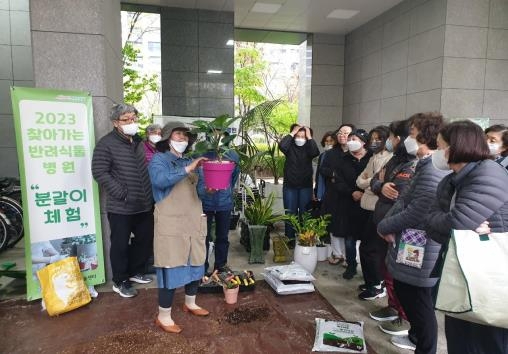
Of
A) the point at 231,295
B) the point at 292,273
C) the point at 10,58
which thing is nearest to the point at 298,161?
the point at 292,273

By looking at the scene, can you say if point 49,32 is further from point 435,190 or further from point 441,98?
point 441,98

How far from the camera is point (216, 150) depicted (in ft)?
7.30

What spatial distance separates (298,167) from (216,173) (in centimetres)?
202

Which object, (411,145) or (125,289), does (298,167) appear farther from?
(125,289)

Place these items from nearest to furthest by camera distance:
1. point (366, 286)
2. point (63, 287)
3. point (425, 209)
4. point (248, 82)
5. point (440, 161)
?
1. point (440, 161)
2. point (425, 209)
3. point (63, 287)
4. point (366, 286)
5. point (248, 82)

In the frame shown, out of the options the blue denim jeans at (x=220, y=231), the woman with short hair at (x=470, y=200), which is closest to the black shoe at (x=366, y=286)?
the blue denim jeans at (x=220, y=231)

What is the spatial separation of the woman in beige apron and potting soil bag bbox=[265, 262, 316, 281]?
89cm

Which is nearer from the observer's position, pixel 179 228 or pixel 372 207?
pixel 179 228

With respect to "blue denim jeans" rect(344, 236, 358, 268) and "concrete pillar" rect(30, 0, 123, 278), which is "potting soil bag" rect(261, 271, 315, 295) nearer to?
"blue denim jeans" rect(344, 236, 358, 268)

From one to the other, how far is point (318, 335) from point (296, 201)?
1.92 meters

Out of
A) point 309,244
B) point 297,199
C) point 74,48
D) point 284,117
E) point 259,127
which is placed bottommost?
point 309,244

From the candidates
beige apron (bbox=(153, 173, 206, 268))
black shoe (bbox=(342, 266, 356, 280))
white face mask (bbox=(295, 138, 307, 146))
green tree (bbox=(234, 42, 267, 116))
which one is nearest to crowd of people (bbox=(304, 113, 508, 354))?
black shoe (bbox=(342, 266, 356, 280))

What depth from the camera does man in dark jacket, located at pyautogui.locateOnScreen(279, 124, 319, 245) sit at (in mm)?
3926

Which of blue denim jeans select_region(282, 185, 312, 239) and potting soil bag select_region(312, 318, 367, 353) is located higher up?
blue denim jeans select_region(282, 185, 312, 239)
